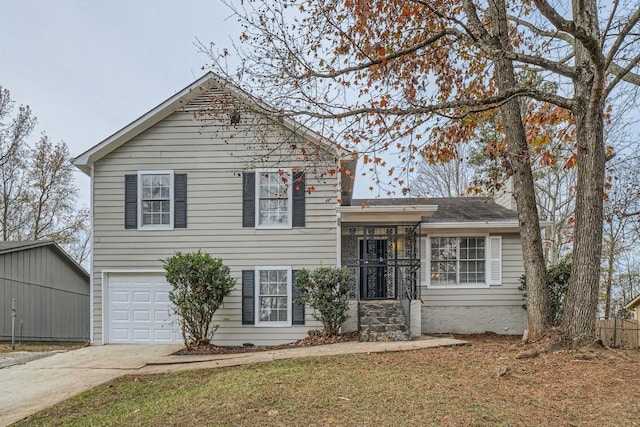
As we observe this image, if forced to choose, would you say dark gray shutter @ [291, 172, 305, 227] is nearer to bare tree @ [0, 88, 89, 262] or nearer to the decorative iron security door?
the decorative iron security door

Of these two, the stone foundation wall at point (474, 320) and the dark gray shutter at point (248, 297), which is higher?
the dark gray shutter at point (248, 297)

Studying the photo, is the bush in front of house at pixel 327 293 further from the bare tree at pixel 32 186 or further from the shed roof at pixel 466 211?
the bare tree at pixel 32 186

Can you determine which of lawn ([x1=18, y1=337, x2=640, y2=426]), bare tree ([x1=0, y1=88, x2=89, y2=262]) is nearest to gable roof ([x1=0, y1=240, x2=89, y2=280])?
bare tree ([x1=0, y1=88, x2=89, y2=262])

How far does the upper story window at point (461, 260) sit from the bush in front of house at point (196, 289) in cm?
593

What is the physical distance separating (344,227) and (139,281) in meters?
5.55

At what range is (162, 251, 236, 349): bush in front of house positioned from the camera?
9328 millimetres

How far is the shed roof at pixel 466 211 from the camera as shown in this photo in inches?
461

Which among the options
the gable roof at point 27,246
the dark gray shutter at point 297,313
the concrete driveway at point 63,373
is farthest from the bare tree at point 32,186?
the dark gray shutter at point 297,313

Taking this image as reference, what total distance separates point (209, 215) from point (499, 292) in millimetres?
8194

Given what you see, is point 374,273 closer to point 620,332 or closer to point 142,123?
point 620,332

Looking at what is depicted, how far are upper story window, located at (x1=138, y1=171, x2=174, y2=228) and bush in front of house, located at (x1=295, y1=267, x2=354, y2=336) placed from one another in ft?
13.0

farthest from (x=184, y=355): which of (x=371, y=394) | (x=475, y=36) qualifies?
(x=475, y=36)

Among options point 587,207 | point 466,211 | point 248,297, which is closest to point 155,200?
point 248,297

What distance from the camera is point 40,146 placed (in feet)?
76.3
